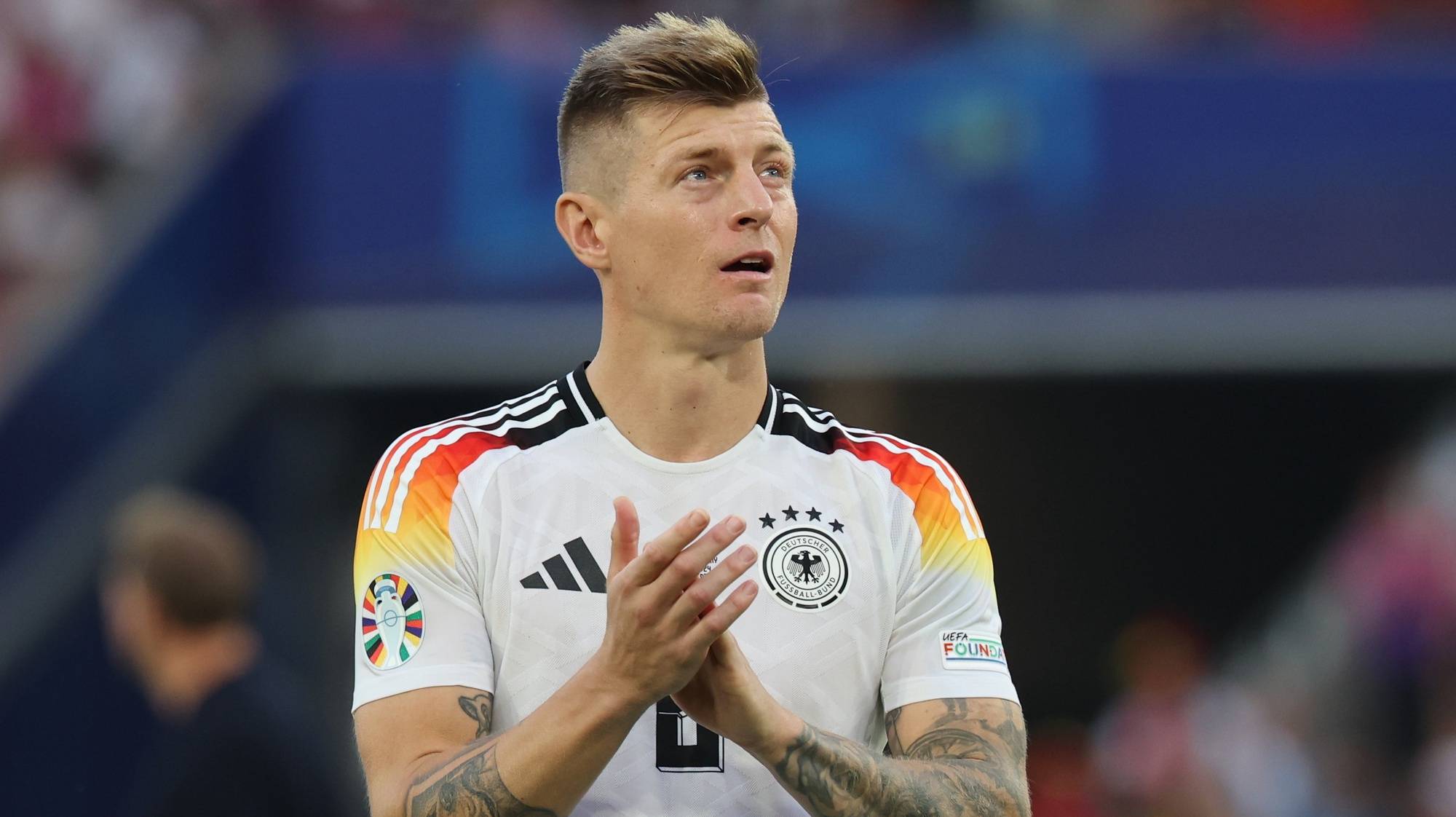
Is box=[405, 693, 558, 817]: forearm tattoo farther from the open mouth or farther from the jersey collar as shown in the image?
the open mouth

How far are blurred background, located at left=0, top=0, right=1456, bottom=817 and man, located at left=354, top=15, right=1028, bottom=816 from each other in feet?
25.7

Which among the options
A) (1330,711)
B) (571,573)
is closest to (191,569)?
(571,573)

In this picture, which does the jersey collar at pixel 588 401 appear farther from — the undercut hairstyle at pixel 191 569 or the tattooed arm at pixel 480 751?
the undercut hairstyle at pixel 191 569

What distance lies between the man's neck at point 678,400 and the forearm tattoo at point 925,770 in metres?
0.69

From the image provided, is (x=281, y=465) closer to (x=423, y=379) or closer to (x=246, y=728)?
(x=423, y=379)

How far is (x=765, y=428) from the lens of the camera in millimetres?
3965

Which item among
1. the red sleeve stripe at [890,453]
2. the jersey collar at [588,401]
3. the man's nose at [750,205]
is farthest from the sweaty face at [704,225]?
the red sleeve stripe at [890,453]

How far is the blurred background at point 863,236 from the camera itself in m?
A: 11.8

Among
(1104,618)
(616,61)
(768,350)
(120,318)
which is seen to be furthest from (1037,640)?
(616,61)

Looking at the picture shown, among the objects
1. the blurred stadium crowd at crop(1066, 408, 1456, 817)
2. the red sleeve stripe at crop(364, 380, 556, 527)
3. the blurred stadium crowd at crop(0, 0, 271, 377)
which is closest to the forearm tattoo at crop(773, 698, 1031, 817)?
the red sleeve stripe at crop(364, 380, 556, 527)

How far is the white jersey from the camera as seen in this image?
3.64 meters

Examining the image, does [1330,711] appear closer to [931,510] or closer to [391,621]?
[931,510]

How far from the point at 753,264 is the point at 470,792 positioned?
1196 mm

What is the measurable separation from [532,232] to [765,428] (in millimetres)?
8474
